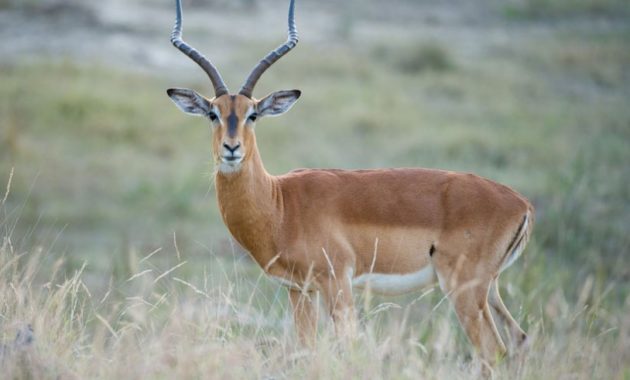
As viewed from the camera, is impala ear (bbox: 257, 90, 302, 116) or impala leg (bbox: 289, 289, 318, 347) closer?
impala leg (bbox: 289, 289, 318, 347)

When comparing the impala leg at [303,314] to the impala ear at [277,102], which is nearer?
the impala leg at [303,314]

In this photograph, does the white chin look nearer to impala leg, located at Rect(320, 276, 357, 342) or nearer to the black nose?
the black nose

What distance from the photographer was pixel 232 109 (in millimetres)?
7316

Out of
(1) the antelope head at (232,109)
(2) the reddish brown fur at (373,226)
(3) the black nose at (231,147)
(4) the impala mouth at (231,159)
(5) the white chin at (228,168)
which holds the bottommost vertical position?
(2) the reddish brown fur at (373,226)

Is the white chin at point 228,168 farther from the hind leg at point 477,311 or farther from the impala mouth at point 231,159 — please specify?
the hind leg at point 477,311

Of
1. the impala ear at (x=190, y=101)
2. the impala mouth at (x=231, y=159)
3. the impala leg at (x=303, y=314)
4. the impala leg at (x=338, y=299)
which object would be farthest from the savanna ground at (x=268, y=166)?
the impala ear at (x=190, y=101)

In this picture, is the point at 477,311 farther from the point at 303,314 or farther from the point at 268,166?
the point at 268,166

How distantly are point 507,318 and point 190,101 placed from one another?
2.72 metres

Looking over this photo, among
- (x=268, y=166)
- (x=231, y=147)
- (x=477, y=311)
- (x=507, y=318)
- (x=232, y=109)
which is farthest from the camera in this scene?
(x=268, y=166)

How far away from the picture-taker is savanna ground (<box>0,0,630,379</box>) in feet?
19.6

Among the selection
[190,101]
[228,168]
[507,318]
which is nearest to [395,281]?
[507,318]

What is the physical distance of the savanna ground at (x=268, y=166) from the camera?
5969 millimetres

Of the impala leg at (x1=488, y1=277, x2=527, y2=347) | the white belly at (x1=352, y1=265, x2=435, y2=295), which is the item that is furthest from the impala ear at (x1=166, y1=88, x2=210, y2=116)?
the impala leg at (x1=488, y1=277, x2=527, y2=347)

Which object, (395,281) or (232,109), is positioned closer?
(232,109)
